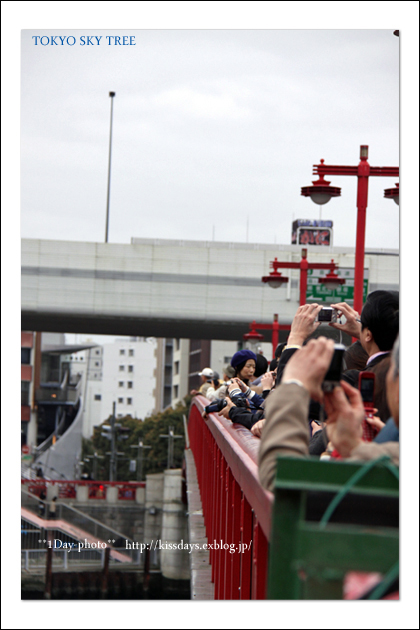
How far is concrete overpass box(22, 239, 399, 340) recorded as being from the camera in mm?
30562

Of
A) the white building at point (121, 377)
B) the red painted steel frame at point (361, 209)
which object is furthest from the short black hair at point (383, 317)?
the white building at point (121, 377)

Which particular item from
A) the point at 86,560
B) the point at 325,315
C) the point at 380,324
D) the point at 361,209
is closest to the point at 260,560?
the point at 380,324

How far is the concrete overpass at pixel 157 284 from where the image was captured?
100ft

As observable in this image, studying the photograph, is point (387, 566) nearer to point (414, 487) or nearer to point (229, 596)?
point (414, 487)

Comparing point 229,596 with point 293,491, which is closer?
point 293,491

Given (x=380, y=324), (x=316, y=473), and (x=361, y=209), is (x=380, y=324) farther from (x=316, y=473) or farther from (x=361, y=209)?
(x=361, y=209)

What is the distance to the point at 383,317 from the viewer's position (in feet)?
9.14

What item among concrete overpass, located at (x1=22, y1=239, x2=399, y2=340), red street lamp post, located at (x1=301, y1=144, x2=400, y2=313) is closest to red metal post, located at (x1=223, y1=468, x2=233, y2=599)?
red street lamp post, located at (x1=301, y1=144, x2=400, y2=313)

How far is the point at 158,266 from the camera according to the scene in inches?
1240

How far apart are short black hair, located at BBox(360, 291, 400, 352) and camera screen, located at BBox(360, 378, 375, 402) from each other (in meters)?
0.73

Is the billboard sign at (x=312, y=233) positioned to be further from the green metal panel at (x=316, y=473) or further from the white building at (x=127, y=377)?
the green metal panel at (x=316, y=473)

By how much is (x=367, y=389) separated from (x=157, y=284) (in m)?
29.4

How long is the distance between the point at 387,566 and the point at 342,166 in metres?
8.42

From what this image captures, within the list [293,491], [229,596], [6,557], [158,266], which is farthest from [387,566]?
[158,266]
